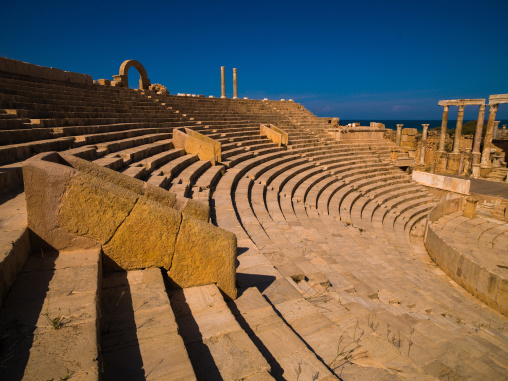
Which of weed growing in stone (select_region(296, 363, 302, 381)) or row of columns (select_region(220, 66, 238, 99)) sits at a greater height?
row of columns (select_region(220, 66, 238, 99))

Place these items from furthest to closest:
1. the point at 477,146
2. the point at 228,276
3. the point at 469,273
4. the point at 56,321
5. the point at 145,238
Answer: the point at 477,146 → the point at 469,273 → the point at 228,276 → the point at 145,238 → the point at 56,321

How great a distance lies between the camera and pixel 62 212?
2.61 m

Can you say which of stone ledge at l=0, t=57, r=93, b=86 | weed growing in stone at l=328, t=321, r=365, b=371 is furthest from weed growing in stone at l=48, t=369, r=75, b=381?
stone ledge at l=0, t=57, r=93, b=86

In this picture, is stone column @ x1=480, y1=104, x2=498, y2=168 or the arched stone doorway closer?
the arched stone doorway

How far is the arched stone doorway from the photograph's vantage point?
634 inches

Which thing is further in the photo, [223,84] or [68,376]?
[223,84]

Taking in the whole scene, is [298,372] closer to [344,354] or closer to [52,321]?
[344,354]

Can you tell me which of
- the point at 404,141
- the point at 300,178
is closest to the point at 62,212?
the point at 300,178

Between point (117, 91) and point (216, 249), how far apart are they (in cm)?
1330

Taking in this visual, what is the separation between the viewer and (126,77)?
16922 millimetres

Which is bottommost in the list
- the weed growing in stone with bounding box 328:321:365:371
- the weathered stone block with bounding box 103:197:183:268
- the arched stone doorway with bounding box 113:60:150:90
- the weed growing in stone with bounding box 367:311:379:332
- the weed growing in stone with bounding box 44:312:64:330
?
the weed growing in stone with bounding box 367:311:379:332

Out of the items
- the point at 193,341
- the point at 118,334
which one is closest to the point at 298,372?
the point at 193,341

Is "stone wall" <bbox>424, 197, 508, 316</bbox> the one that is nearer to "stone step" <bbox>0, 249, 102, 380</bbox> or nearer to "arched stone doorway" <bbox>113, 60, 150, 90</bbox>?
"stone step" <bbox>0, 249, 102, 380</bbox>

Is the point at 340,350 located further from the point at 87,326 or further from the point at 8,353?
the point at 8,353
